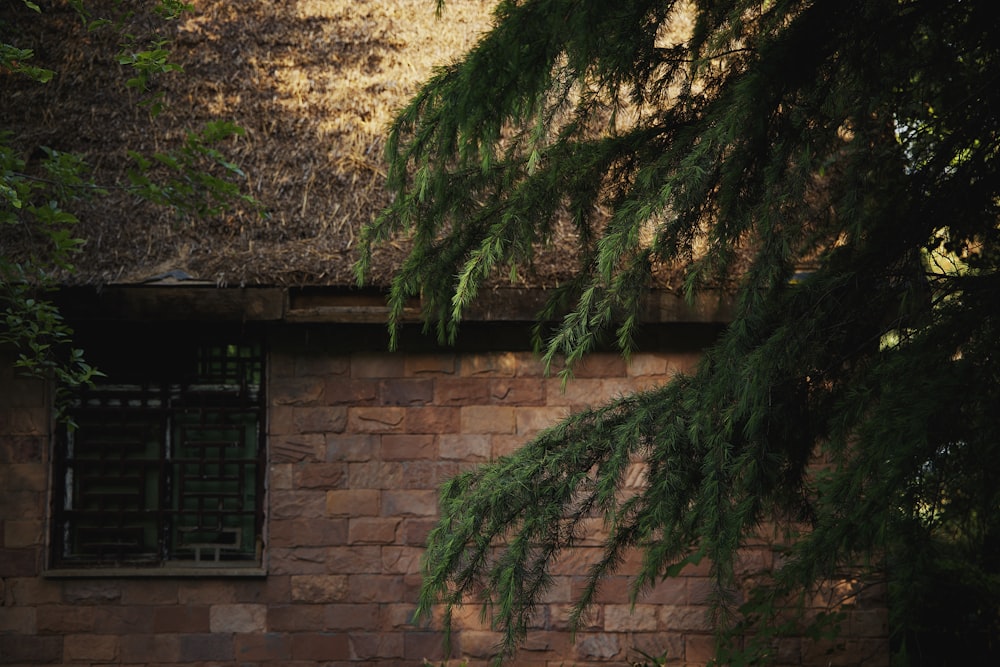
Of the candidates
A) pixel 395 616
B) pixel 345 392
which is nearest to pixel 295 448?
pixel 345 392

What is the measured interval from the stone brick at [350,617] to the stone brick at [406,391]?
4.01 feet

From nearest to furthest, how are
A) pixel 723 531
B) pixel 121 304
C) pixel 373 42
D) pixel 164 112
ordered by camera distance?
pixel 723 531
pixel 121 304
pixel 164 112
pixel 373 42

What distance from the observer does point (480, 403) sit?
617 cm

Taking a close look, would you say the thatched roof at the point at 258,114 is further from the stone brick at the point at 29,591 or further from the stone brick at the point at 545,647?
the stone brick at the point at 545,647

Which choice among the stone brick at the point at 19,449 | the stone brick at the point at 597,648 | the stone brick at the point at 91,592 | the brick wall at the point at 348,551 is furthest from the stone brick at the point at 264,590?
the stone brick at the point at 597,648

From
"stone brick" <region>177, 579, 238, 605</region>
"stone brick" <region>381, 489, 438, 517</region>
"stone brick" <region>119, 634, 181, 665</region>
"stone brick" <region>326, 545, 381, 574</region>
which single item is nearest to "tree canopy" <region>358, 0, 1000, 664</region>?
"stone brick" <region>381, 489, 438, 517</region>

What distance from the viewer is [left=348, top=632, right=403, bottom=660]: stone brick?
19.7 ft

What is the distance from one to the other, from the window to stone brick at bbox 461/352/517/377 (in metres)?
1.28

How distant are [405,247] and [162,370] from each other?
168 cm

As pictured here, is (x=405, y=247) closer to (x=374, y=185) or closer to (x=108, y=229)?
(x=374, y=185)

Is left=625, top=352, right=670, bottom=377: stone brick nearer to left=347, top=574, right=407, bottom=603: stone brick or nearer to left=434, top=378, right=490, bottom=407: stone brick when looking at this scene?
left=434, top=378, right=490, bottom=407: stone brick

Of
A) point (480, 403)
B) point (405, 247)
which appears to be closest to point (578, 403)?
point (480, 403)

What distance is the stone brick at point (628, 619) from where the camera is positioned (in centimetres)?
607

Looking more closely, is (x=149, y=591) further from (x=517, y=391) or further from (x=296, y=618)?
(x=517, y=391)
